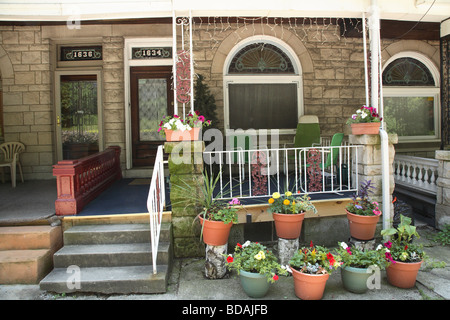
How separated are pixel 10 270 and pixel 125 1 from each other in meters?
3.08

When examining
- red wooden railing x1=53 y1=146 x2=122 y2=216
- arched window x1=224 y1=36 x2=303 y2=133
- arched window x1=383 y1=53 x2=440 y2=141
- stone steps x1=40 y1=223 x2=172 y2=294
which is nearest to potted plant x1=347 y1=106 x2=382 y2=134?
arched window x1=224 y1=36 x2=303 y2=133

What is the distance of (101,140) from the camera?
6.15 m

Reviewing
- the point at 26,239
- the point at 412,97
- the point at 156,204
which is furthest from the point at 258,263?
the point at 412,97

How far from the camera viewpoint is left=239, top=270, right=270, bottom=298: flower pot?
2924 mm

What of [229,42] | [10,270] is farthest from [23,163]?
A: [229,42]

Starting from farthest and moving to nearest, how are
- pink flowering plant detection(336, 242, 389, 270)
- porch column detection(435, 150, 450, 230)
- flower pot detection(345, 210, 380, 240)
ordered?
porch column detection(435, 150, 450, 230) < flower pot detection(345, 210, 380, 240) < pink flowering plant detection(336, 242, 389, 270)

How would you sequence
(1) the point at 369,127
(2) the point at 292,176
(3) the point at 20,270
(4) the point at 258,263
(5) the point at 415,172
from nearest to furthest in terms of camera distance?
1. (4) the point at 258,263
2. (3) the point at 20,270
3. (1) the point at 369,127
4. (5) the point at 415,172
5. (2) the point at 292,176

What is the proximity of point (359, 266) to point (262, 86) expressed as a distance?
395 cm

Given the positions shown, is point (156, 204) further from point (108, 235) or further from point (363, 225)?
point (363, 225)

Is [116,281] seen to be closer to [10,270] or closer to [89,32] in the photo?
[10,270]

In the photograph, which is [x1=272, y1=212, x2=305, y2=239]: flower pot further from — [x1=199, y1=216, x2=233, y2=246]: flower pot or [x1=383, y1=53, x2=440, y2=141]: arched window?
[x1=383, y1=53, x2=440, y2=141]: arched window

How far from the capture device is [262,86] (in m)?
6.23

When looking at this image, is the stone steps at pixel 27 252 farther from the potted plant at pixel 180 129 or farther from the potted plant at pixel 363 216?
the potted plant at pixel 363 216

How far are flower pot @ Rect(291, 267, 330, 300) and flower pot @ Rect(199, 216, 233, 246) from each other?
0.77 metres
